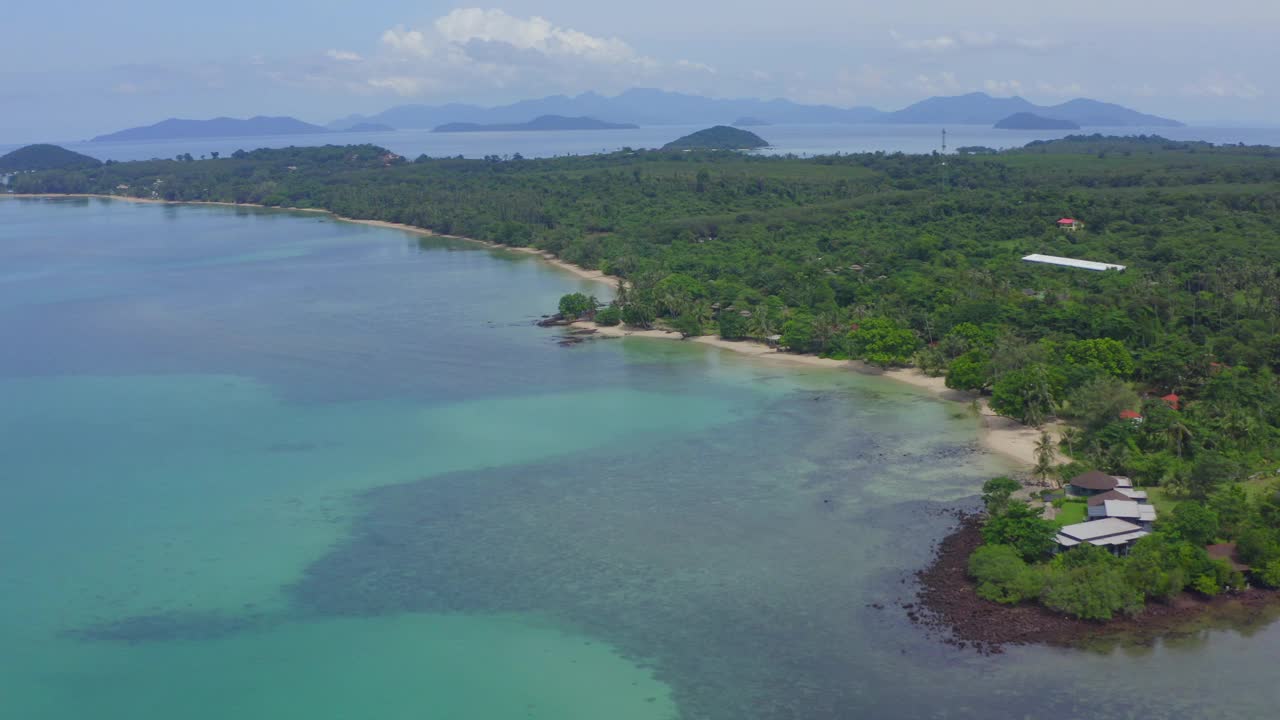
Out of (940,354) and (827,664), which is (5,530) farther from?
(940,354)

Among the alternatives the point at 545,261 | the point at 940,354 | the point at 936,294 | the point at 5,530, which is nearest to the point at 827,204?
the point at 545,261

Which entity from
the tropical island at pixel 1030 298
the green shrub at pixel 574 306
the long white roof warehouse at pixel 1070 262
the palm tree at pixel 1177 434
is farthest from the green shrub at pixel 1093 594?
the long white roof warehouse at pixel 1070 262

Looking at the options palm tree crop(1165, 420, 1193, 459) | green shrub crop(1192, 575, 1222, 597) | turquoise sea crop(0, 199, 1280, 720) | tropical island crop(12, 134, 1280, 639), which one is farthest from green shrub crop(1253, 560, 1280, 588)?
palm tree crop(1165, 420, 1193, 459)

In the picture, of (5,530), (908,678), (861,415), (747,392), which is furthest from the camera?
(747,392)

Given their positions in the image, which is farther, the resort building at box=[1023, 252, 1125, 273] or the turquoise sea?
the resort building at box=[1023, 252, 1125, 273]

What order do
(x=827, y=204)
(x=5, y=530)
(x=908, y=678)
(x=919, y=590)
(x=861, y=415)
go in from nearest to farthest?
(x=908, y=678), (x=919, y=590), (x=5, y=530), (x=861, y=415), (x=827, y=204)

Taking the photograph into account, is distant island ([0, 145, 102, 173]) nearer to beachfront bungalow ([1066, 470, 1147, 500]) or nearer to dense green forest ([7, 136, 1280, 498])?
dense green forest ([7, 136, 1280, 498])

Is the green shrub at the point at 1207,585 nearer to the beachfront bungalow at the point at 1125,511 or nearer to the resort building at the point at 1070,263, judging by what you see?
the beachfront bungalow at the point at 1125,511
